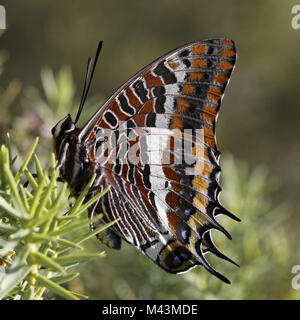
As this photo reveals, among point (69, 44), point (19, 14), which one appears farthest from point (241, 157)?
point (19, 14)

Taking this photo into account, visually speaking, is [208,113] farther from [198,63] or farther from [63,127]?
[63,127]

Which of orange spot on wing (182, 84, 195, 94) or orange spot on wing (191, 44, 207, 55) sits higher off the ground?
orange spot on wing (191, 44, 207, 55)
